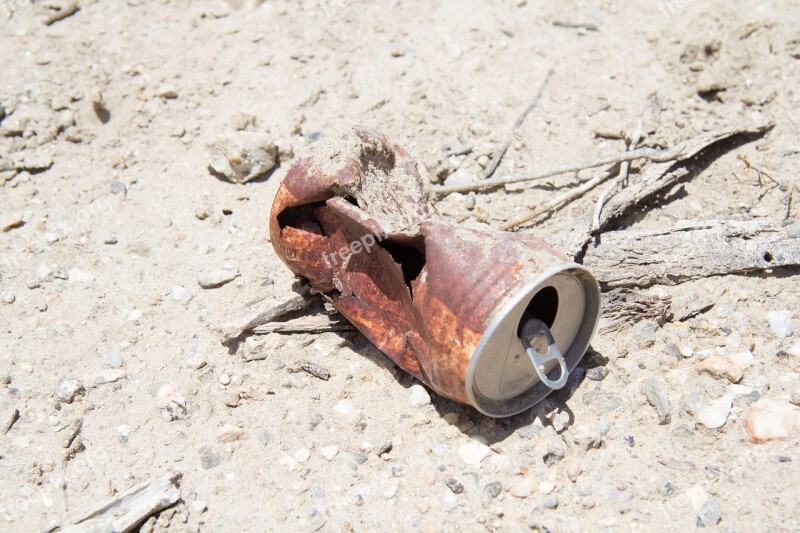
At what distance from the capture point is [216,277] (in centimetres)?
344

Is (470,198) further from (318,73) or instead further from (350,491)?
(350,491)

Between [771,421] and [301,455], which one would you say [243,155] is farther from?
[771,421]

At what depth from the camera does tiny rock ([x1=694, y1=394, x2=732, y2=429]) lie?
267cm

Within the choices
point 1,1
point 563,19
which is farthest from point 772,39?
point 1,1

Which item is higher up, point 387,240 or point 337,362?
point 387,240

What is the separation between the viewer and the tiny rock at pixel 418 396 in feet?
9.39

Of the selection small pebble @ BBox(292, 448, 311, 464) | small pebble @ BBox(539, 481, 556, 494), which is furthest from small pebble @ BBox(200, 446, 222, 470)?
small pebble @ BBox(539, 481, 556, 494)

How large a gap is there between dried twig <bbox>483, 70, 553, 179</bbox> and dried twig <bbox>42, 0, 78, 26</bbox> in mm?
3107

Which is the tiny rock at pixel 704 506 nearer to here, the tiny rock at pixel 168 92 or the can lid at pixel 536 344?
the can lid at pixel 536 344

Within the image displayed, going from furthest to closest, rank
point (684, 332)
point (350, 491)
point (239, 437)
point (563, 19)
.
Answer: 1. point (563, 19)
2. point (684, 332)
3. point (239, 437)
4. point (350, 491)

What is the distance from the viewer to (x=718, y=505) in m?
2.42

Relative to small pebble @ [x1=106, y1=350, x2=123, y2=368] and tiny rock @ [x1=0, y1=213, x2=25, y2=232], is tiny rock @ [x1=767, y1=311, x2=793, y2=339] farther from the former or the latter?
tiny rock @ [x1=0, y1=213, x2=25, y2=232]

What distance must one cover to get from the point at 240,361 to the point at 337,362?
0.43 m

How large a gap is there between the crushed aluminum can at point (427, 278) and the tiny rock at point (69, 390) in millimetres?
1021
